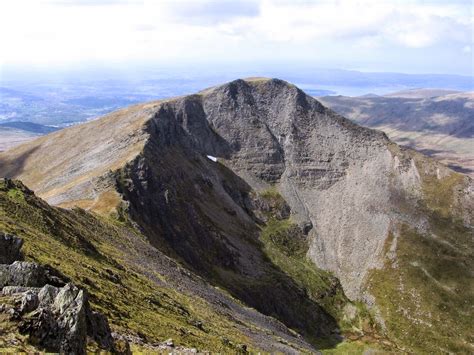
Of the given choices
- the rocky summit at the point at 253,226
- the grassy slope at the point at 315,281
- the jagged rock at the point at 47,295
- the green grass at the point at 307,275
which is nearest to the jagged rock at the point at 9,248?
the rocky summit at the point at 253,226

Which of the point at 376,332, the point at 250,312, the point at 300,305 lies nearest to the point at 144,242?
the point at 250,312

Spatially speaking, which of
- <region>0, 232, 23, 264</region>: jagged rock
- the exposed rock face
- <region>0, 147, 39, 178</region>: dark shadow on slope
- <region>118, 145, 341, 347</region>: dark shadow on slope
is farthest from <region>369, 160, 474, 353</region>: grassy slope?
<region>0, 147, 39, 178</region>: dark shadow on slope

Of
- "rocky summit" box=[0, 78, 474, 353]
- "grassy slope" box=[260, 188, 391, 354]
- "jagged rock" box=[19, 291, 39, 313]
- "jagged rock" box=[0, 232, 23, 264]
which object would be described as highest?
"jagged rock" box=[19, 291, 39, 313]

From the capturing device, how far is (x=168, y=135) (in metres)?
160

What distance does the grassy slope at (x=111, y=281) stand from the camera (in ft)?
138

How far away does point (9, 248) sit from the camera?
34.5m

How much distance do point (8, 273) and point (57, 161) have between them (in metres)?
140

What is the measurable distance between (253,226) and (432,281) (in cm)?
5896

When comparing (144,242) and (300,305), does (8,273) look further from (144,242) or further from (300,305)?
(300,305)

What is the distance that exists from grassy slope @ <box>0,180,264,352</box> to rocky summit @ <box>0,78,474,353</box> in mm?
345

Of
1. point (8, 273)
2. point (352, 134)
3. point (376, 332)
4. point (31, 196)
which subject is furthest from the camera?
point (352, 134)

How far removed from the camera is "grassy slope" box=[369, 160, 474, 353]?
123062 mm

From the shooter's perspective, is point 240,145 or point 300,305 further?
point 240,145

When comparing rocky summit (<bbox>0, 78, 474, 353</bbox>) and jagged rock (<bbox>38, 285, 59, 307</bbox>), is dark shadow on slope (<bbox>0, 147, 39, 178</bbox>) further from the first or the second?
jagged rock (<bbox>38, 285, 59, 307</bbox>)
